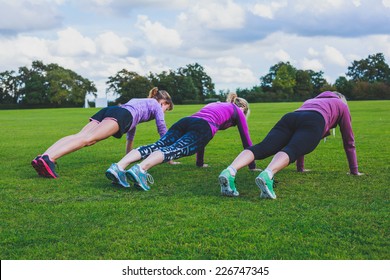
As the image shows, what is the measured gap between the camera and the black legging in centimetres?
636

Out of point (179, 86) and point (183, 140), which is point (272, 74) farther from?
point (183, 140)

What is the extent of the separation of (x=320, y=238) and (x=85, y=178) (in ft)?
15.5

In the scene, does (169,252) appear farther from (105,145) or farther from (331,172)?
(105,145)

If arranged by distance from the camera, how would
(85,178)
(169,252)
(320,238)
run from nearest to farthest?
(169,252)
(320,238)
(85,178)

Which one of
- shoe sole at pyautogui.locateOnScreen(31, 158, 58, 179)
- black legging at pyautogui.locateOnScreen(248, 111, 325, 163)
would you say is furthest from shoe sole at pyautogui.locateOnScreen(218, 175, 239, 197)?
shoe sole at pyautogui.locateOnScreen(31, 158, 58, 179)

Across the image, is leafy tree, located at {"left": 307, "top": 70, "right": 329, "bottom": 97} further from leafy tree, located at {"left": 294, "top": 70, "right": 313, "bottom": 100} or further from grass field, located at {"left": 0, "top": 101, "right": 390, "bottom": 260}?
grass field, located at {"left": 0, "top": 101, "right": 390, "bottom": 260}

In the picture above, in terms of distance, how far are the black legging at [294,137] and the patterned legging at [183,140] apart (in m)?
1.06

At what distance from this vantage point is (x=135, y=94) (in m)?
116

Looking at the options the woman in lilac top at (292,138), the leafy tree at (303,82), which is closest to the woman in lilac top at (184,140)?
the woman in lilac top at (292,138)

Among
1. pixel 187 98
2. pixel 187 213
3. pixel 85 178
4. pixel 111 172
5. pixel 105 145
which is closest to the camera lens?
pixel 187 213

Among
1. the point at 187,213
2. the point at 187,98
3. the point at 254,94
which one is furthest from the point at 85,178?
the point at 187,98

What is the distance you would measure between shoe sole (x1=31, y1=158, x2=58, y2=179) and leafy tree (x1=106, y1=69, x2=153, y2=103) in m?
105

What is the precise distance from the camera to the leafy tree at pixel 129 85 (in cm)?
11506

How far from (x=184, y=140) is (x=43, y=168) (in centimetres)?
243
